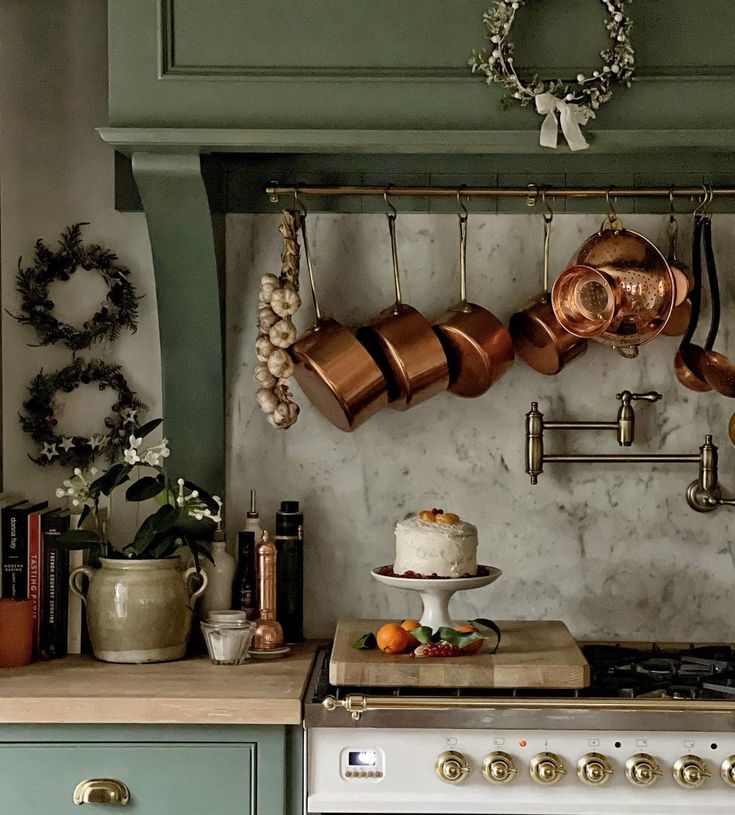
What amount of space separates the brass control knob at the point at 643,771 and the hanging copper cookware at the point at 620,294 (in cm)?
82

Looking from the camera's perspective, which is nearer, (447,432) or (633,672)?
(633,672)

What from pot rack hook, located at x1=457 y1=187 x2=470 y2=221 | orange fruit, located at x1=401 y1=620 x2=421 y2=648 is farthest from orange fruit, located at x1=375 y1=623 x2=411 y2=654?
pot rack hook, located at x1=457 y1=187 x2=470 y2=221

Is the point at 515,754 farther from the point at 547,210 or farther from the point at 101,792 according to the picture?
the point at 547,210

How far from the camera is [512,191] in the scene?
2340 mm

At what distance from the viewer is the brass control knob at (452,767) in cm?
191

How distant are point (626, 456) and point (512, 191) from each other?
2.00ft

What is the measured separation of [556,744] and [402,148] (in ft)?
3.58

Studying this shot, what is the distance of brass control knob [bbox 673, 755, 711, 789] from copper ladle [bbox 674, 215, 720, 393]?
82 cm

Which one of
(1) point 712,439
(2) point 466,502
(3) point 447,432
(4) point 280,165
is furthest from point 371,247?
(1) point 712,439

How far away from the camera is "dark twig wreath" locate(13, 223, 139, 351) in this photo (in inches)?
96.8

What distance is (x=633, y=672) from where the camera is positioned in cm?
213

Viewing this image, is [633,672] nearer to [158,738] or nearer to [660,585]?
[660,585]

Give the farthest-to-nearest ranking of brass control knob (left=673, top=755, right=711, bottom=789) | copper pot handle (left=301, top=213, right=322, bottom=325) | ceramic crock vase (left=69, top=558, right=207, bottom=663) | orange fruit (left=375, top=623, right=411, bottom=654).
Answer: copper pot handle (left=301, top=213, right=322, bottom=325), ceramic crock vase (left=69, top=558, right=207, bottom=663), orange fruit (left=375, top=623, right=411, bottom=654), brass control knob (left=673, top=755, right=711, bottom=789)

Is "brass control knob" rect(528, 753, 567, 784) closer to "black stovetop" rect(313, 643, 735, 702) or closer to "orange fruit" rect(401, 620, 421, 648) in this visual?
"black stovetop" rect(313, 643, 735, 702)
